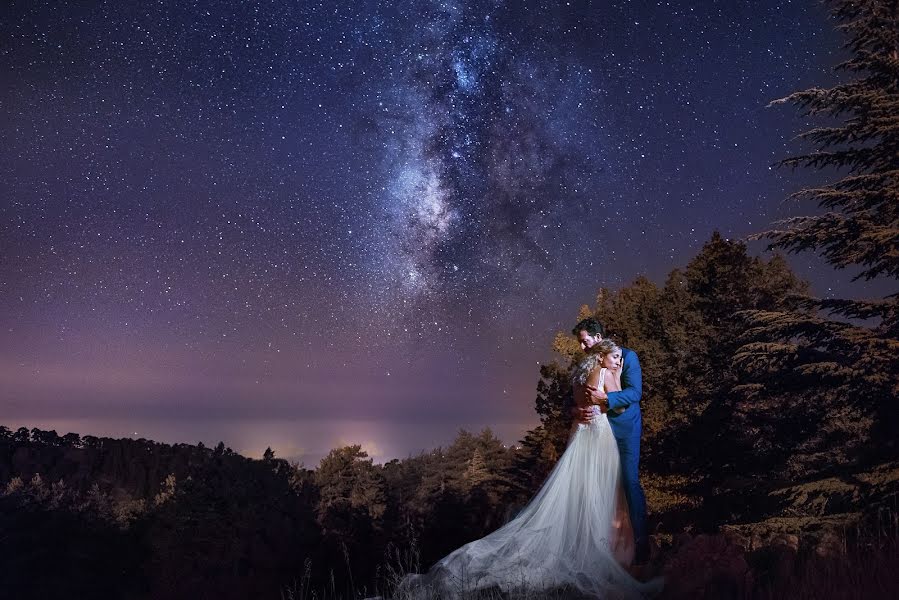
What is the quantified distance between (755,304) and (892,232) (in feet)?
56.0

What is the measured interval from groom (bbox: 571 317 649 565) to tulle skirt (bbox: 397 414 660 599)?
10 cm

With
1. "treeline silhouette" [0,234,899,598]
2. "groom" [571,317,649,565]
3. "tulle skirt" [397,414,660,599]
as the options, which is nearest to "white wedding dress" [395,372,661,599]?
"tulle skirt" [397,414,660,599]

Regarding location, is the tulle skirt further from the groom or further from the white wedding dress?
the groom

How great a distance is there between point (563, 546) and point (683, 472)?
21.3m

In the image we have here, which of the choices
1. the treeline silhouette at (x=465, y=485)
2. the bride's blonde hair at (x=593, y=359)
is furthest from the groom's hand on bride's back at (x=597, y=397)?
the treeline silhouette at (x=465, y=485)

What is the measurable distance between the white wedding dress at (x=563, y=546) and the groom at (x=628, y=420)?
0.36ft

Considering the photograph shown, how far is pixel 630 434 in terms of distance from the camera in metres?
6.91

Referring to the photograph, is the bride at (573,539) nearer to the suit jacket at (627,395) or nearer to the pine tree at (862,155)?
the suit jacket at (627,395)

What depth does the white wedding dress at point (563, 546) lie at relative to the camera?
19.7 ft

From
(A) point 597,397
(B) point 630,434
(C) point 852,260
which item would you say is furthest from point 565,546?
(C) point 852,260

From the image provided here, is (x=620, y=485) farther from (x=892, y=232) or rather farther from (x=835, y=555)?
(x=892, y=232)

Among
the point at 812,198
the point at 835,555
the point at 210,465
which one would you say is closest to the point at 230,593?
the point at 210,465

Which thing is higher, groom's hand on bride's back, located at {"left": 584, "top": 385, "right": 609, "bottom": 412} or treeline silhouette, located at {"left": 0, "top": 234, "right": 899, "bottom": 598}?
treeline silhouette, located at {"left": 0, "top": 234, "right": 899, "bottom": 598}

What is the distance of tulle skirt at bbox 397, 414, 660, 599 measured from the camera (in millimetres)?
6031
